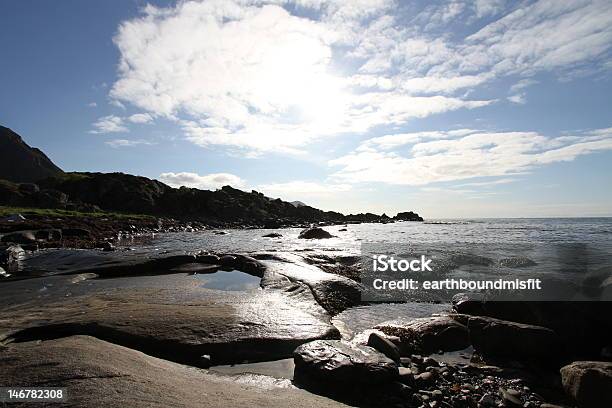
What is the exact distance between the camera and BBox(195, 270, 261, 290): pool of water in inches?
518

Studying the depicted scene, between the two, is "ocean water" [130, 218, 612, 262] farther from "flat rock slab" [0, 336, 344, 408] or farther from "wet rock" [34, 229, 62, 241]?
"flat rock slab" [0, 336, 344, 408]

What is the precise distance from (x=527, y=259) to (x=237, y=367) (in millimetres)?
21324

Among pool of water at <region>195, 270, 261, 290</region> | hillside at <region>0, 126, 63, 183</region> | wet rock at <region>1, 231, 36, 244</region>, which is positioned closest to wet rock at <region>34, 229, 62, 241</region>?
wet rock at <region>1, 231, 36, 244</region>

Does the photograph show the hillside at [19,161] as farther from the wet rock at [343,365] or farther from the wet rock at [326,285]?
the wet rock at [343,365]

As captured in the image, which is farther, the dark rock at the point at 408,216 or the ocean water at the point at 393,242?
the dark rock at the point at 408,216

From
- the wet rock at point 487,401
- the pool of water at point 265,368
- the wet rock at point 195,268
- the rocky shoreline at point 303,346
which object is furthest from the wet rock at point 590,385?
the wet rock at point 195,268

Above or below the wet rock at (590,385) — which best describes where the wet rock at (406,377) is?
below

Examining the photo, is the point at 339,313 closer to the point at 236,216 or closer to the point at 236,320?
the point at 236,320

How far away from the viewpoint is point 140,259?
1867cm

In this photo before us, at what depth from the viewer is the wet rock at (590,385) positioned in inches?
216

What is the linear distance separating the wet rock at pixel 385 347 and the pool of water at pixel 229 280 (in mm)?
6604

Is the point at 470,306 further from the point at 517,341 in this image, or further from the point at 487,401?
the point at 487,401

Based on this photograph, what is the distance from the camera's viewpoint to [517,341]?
782 cm

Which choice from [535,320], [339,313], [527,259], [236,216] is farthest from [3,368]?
[236,216]
